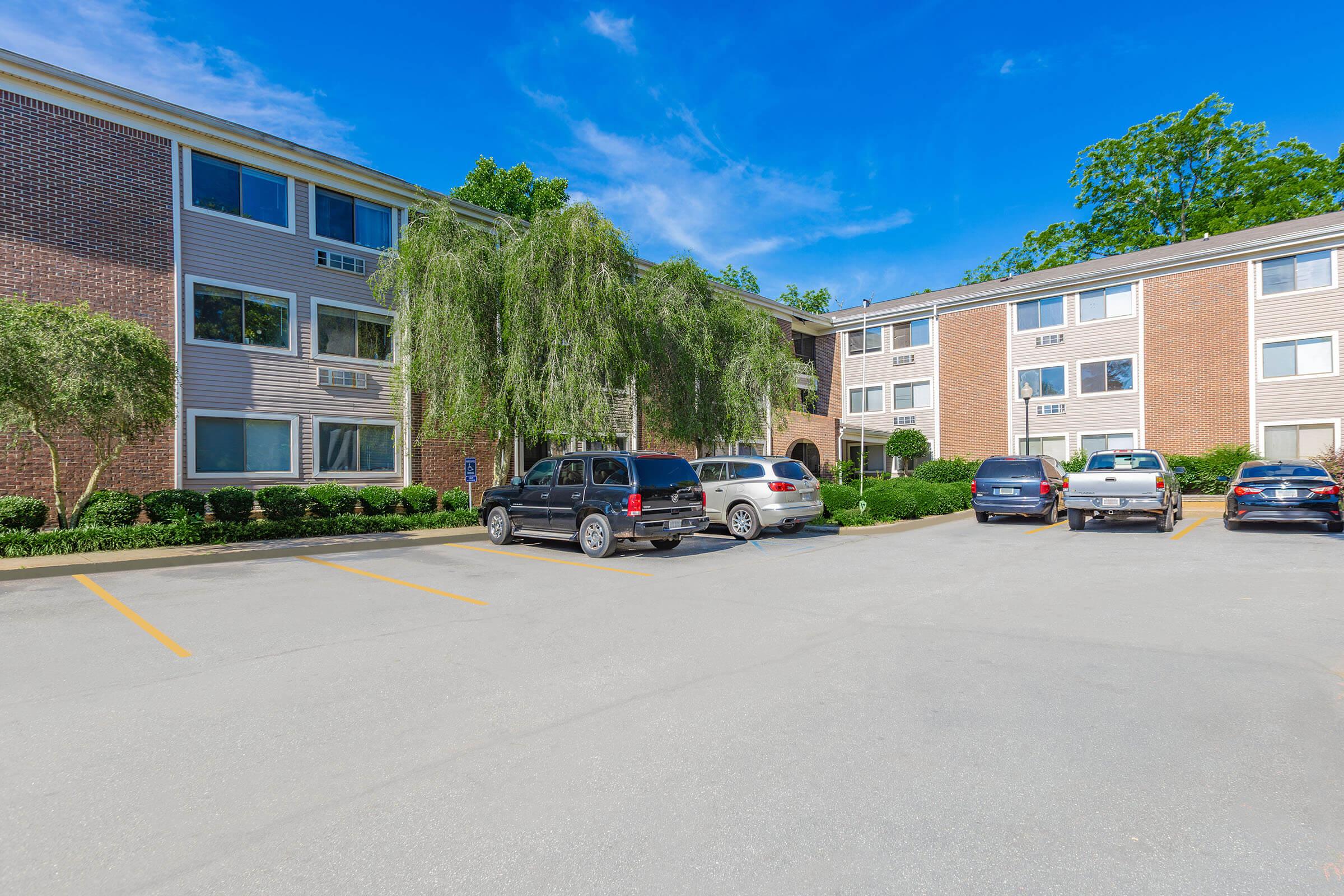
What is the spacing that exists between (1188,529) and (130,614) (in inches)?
760

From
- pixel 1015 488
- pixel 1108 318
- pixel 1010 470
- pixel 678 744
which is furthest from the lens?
pixel 1108 318

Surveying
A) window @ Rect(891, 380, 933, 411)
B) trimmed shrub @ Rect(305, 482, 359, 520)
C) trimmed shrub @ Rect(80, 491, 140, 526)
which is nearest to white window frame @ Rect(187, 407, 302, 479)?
trimmed shrub @ Rect(305, 482, 359, 520)

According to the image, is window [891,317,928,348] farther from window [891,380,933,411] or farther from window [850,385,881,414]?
window [850,385,881,414]

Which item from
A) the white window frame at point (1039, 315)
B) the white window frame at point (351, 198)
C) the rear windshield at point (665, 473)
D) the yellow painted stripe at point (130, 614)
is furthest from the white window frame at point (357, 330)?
the white window frame at point (1039, 315)

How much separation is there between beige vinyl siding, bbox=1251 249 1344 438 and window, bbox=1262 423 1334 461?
27cm

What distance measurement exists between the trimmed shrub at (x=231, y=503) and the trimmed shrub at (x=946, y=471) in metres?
24.6

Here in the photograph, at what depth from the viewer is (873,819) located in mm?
3170

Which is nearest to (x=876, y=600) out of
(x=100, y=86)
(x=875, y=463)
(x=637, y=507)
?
(x=637, y=507)

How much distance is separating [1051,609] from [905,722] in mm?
4156

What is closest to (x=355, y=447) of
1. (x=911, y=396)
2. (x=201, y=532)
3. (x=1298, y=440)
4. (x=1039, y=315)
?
(x=201, y=532)

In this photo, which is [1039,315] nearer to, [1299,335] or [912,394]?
[912,394]

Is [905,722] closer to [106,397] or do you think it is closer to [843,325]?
[106,397]

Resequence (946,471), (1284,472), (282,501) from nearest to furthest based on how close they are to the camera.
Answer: (1284,472) → (282,501) → (946,471)

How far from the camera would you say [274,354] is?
679 inches
